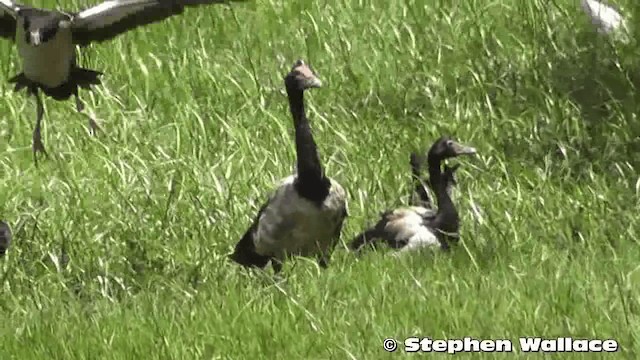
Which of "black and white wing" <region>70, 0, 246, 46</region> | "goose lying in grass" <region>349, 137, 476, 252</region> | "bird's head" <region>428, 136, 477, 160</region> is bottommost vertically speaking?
"goose lying in grass" <region>349, 137, 476, 252</region>

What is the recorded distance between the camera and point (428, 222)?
24.6 feet

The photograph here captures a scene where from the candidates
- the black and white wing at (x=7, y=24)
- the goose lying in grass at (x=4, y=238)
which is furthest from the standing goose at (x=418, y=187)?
the black and white wing at (x=7, y=24)

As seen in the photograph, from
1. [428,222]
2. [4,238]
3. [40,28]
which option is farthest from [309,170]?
[40,28]

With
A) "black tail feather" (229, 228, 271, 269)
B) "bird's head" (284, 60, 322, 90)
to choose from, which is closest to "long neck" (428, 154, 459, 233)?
"bird's head" (284, 60, 322, 90)

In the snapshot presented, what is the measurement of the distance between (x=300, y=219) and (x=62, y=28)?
1524 mm

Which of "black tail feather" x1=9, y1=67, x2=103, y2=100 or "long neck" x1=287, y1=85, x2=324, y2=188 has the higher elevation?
"black tail feather" x1=9, y1=67, x2=103, y2=100

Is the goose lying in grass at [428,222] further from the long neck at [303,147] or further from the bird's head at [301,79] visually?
the bird's head at [301,79]

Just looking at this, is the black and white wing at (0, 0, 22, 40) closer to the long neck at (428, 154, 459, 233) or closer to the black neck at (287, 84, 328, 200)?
the black neck at (287, 84, 328, 200)

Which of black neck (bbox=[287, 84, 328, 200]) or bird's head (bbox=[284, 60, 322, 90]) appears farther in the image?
bird's head (bbox=[284, 60, 322, 90])

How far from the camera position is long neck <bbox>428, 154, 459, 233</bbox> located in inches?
291

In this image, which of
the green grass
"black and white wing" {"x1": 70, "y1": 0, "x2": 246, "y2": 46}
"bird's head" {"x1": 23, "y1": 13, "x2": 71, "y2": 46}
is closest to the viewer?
the green grass

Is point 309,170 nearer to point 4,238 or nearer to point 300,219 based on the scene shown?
point 300,219

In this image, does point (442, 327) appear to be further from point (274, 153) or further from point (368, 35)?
point (368, 35)

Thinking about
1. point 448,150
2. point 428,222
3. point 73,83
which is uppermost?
point 73,83
